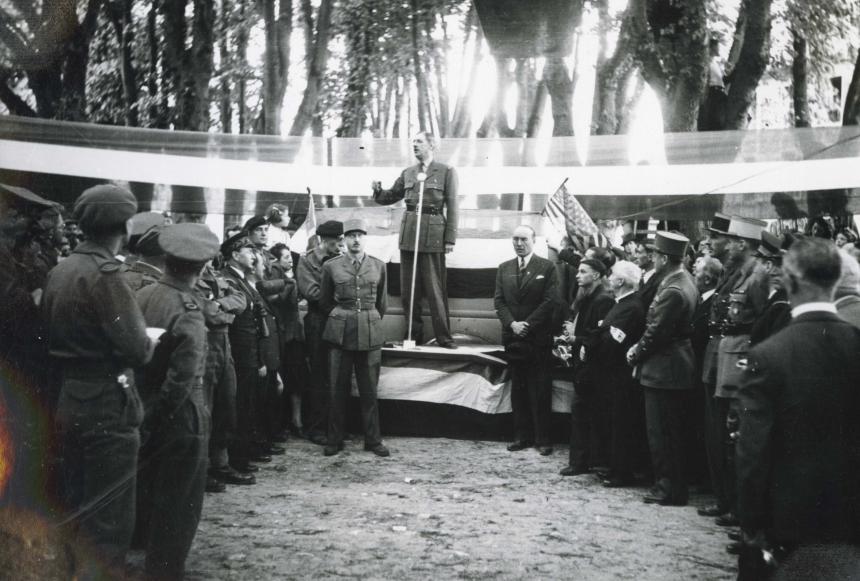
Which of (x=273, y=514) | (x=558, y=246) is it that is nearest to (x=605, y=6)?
(x=558, y=246)

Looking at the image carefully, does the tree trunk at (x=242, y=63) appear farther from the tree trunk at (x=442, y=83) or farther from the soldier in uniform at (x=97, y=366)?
the soldier in uniform at (x=97, y=366)

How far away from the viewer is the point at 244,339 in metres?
7.12

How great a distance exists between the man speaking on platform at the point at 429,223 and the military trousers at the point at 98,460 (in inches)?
213

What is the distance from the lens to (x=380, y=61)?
65.7 ft

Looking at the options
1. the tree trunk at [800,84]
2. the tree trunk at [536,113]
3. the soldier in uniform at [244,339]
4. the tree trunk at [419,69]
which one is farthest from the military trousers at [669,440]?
the tree trunk at [536,113]

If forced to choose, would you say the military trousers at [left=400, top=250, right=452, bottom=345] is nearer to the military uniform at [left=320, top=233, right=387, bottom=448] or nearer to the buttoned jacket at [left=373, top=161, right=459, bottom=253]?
the buttoned jacket at [left=373, top=161, right=459, bottom=253]

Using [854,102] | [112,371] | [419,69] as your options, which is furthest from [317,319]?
[419,69]

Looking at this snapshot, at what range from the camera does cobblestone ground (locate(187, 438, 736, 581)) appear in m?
4.95

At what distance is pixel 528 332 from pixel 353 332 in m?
1.68

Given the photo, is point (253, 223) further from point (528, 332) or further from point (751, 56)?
point (751, 56)

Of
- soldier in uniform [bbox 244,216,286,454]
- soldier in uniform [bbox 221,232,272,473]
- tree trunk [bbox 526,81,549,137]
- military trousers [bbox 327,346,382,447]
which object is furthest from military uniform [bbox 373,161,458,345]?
tree trunk [bbox 526,81,549,137]

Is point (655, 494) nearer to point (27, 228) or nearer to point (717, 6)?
point (27, 228)

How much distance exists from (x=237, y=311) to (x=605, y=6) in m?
13.1

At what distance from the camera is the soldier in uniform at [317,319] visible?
845cm
